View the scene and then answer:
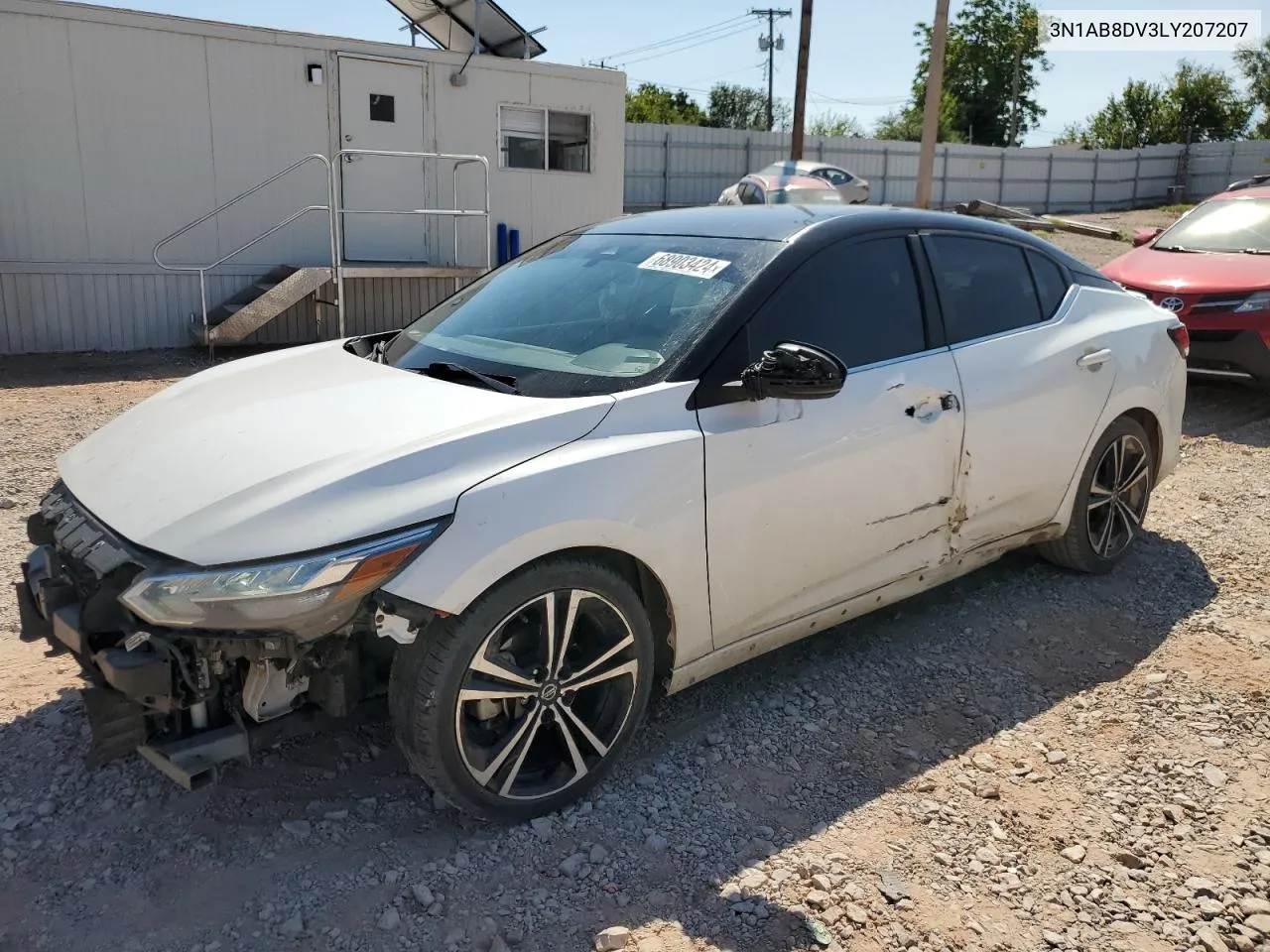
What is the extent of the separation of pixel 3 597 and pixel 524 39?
10281mm

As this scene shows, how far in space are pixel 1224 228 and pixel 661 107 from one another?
1901 inches

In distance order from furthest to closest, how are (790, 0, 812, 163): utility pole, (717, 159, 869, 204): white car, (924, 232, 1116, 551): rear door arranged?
1. (790, 0, 812, 163): utility pole
2. (717, 159, 869, 204): white car
3. (924, 232, 1116, 551): rear door

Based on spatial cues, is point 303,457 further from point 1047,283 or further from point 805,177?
point 805,177

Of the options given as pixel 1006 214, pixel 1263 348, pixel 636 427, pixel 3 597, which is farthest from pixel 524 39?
pixel 1006 214

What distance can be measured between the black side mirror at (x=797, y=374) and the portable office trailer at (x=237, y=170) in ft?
25.8

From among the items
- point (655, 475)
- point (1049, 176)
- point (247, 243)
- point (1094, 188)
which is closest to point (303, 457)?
point (655, 475)

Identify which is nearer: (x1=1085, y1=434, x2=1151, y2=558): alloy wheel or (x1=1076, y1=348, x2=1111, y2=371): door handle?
(x1=1076, y1=348, x2=1111, y2=371): door handle

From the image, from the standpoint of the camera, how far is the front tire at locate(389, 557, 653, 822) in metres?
2.71

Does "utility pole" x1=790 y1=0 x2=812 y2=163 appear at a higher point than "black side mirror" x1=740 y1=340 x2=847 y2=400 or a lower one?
higher

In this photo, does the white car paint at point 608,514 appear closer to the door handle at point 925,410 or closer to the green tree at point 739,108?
the door handle at point 925,410

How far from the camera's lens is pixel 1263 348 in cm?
786

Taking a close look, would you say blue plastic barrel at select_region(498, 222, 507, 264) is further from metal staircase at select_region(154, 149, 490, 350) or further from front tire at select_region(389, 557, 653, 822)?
front tire at select_region(389, 557, 653, 822)

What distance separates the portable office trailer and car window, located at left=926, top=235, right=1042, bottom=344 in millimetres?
7263

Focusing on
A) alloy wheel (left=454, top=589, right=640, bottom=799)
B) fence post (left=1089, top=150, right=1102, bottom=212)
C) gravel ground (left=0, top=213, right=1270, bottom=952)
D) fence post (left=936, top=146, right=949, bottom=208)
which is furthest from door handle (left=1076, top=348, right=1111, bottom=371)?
fence post (left=1089, top=150, right=1102, bottom=212)
